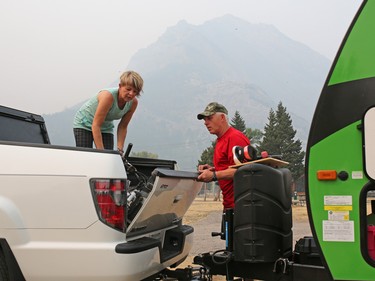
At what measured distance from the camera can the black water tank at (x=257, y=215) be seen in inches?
141

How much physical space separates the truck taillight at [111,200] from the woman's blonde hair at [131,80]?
1.48 metres

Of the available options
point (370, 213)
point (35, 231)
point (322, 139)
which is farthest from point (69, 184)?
point (370, 213)

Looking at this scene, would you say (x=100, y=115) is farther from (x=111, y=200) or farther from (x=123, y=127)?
(x=111, y=200)

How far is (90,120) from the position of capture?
4.93 meters

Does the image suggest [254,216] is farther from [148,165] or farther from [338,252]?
[148,165]

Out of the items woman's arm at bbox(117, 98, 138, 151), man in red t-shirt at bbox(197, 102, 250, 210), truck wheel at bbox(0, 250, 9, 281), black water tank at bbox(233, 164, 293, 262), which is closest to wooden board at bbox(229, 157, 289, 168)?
black water tank at bbox(233, 164, 293, 262)

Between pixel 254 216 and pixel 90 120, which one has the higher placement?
pixel 90 120

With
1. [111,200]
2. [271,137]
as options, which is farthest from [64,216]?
[271,137]

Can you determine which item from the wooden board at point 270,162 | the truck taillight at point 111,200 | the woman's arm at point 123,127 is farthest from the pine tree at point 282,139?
the truck taillight at point 111,200

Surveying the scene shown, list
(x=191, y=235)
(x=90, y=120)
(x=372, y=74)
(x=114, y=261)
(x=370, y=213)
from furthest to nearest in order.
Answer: (x=90, y=120) → (x=191, y=235) → (x=114, y=261) → (x=370, y=213) → (x=372, y=74)

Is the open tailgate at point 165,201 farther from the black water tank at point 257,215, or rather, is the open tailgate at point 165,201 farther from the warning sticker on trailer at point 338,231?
the warning sticker on trailer at point 338,231

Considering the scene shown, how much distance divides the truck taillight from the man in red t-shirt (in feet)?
4.00

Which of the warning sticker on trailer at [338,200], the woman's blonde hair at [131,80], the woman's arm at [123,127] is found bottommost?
the warning sticker on trailer at [338,200]

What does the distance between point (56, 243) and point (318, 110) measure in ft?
6.59
